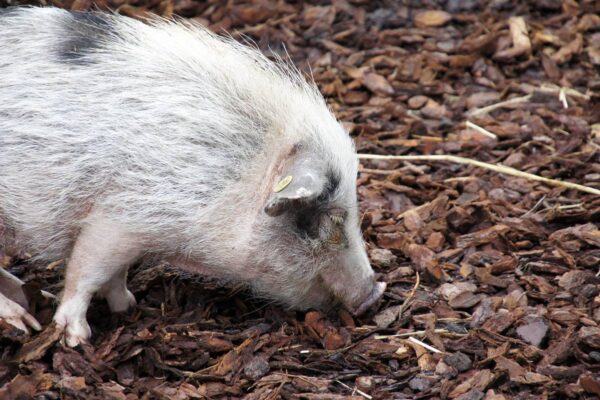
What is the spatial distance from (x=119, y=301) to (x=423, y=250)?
164 cm

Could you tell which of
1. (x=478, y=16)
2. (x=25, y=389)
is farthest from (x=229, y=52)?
(x=478, y=16)

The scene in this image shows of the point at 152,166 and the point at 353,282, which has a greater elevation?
the point at 152,166

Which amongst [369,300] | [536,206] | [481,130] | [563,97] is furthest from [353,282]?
[563,97]

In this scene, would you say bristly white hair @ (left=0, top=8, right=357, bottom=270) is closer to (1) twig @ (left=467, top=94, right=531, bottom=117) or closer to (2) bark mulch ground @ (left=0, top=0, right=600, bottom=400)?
(2) bark mulch ground @ (left=0, top=0, right=600, bottom=400)

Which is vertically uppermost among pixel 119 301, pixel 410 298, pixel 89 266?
pixel 89 266

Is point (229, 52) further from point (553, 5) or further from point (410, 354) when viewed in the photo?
point (553, 5)

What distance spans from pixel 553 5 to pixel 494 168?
2.29 m

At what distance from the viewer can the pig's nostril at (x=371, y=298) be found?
4734 millimetres

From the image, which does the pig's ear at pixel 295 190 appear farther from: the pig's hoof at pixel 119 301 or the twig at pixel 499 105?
the twig at pixel 499 105

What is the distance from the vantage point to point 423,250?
207 inches

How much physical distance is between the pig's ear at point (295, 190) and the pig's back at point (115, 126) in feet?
0.77

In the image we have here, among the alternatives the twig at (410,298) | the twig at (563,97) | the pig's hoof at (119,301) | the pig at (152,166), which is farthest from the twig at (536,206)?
the pig's hoof at (119,301)

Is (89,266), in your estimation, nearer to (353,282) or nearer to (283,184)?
(283,184)

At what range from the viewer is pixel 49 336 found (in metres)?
4.23
